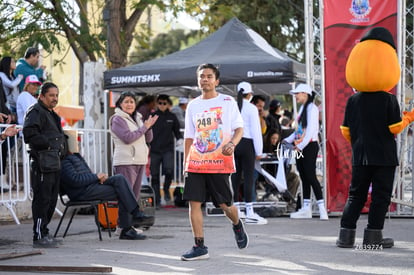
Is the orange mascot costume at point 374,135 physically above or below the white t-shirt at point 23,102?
below

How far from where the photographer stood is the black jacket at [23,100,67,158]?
9.41 meters

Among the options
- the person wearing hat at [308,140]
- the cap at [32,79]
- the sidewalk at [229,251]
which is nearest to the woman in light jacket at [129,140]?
the sidewalk at [229,251]

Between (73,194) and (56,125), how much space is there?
3.09ft

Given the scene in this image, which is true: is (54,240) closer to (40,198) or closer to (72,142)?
(40,198)

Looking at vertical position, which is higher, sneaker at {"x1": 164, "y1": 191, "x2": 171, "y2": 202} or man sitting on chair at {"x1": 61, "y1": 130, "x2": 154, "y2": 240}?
man sitting on chair at {"x1": 61, "y1": 130, "x2": 154, "y2": 240}

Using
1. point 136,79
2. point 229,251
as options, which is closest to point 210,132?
point 229,251

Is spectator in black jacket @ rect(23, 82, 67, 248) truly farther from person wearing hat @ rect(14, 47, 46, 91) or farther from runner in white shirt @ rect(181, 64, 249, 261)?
person wearing hat @ rect(14, 47, 46, 91)

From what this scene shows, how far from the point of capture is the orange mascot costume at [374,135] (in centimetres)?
862

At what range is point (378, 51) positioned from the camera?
29.2 ft

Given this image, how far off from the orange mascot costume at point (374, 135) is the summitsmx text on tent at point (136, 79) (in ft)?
20.0

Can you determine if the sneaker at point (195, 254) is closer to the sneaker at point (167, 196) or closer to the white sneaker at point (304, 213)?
the white sneaker at point (304, 213)

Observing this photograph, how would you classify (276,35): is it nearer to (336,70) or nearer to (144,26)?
(144,26)

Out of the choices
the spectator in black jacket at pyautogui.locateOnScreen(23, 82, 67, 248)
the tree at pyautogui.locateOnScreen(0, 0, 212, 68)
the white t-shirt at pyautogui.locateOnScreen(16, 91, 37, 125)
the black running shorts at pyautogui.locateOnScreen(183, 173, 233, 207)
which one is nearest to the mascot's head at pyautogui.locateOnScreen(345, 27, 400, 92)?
the black running shorts at pyautogui.locateOnScreen(183, 173, 233, 207)

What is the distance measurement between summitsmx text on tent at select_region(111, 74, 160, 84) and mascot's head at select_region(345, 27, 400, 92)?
5.91 meters
